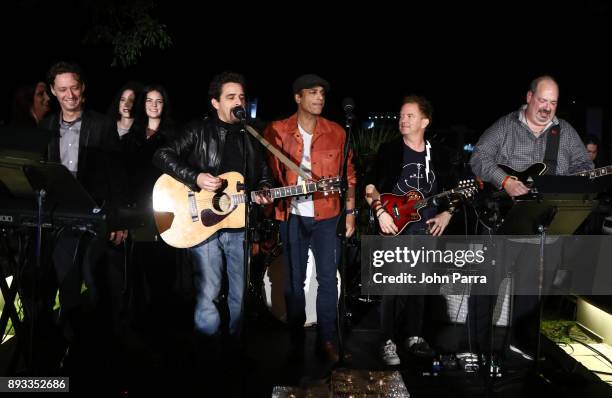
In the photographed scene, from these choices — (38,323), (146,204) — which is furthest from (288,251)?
(38,323)

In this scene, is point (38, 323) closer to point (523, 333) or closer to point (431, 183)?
point (431, 183)

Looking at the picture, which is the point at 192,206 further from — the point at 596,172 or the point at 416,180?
the point at 596,172

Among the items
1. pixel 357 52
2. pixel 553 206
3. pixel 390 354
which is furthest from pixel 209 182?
pixel 357 52

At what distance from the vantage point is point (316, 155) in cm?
462

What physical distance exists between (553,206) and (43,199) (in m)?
3.54

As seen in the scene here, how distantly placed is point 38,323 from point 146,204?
1676 millimetres

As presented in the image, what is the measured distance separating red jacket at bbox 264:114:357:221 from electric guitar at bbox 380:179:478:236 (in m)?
0.41

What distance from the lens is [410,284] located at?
5.04 metres

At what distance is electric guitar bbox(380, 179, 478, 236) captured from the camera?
15.2 ft

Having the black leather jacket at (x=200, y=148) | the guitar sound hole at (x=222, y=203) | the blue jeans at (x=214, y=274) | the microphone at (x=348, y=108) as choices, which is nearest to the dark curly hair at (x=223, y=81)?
the black leather jacket at (x=200, y=148)

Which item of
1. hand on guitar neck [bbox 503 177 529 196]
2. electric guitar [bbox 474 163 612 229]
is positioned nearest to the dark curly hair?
electric guitar [bbox 474 163 612 229]

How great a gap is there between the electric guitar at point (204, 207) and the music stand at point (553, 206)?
1444 mm

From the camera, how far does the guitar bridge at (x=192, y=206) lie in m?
4.28

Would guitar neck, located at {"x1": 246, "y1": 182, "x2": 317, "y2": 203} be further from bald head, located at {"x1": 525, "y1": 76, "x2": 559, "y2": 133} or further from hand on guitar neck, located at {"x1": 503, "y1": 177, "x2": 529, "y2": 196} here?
bald head, located at {"x1": 525, "y1": 76, "x2": 559, "y2": 133}
